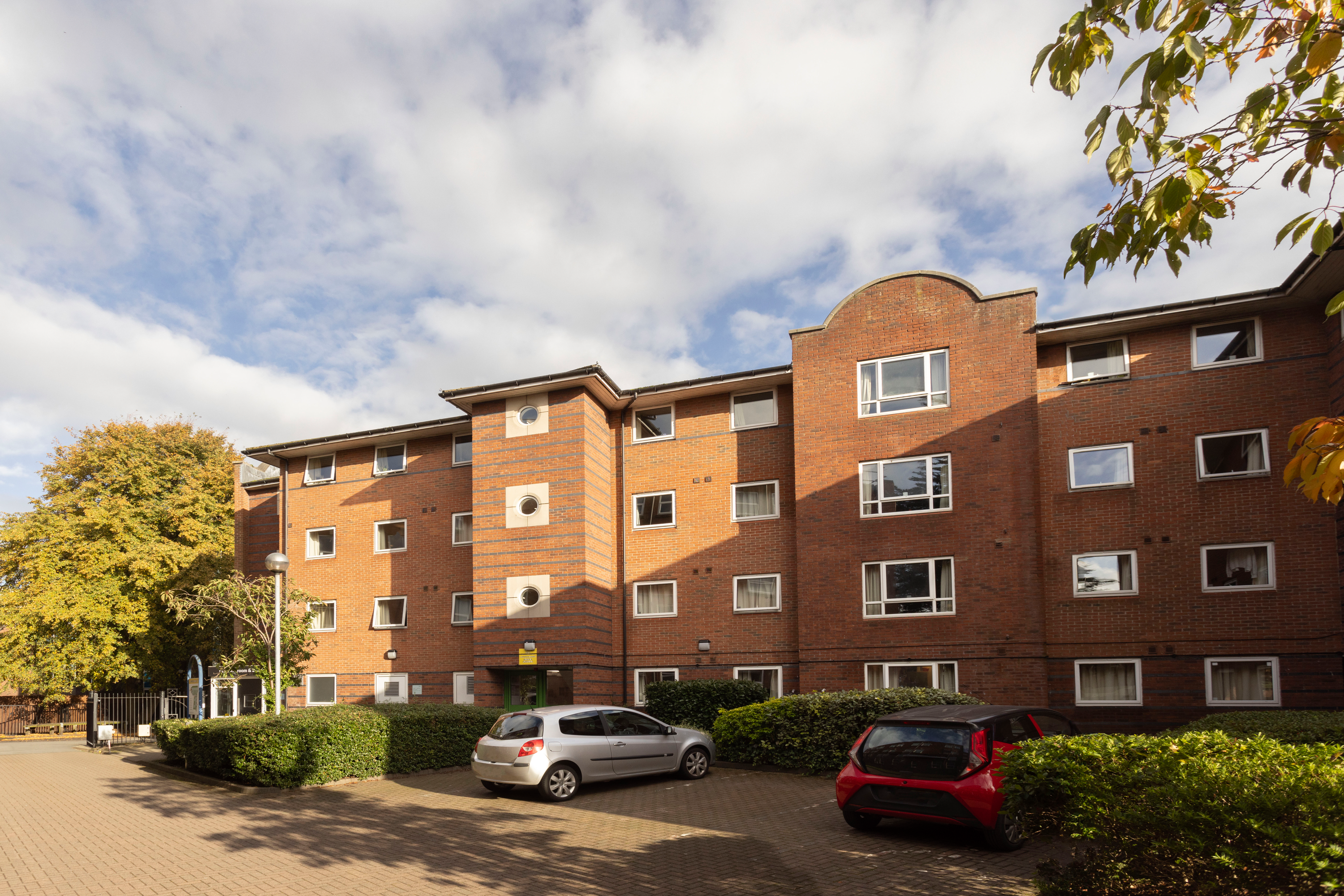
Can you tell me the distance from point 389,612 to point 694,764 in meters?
13.0

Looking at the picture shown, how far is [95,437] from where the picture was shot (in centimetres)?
3409

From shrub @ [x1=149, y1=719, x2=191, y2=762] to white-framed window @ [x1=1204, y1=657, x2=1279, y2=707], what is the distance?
62.6 ft

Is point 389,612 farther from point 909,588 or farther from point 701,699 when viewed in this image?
point 909,588

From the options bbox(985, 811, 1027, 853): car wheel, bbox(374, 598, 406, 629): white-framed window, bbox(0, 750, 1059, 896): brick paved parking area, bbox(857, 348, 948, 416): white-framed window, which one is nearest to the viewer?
bbox(0, 750, 1059, 896): brick paved parking area

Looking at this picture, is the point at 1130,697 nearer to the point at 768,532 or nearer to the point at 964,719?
the point at 768,532

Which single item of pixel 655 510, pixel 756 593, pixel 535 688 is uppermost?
pixel 655 510

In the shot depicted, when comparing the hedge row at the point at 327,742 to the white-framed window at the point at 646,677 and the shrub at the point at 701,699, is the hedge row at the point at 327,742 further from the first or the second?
the white-framed window at the point at 646,677

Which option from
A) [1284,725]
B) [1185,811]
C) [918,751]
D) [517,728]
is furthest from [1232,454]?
[517,728]

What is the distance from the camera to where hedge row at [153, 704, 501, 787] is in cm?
1384

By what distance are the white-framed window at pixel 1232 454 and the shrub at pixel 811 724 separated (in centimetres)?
683

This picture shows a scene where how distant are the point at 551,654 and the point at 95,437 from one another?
2478 cm

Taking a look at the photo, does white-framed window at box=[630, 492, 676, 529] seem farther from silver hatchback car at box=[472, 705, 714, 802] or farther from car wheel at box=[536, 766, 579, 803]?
car wheel at box=[536, 766, 579, 803]

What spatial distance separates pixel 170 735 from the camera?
55.6ft

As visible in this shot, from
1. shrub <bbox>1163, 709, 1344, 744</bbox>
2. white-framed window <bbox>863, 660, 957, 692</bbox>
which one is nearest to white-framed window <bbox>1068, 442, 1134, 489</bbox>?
white-framed window <bbox>863, 660, 957, 692</bbox>
